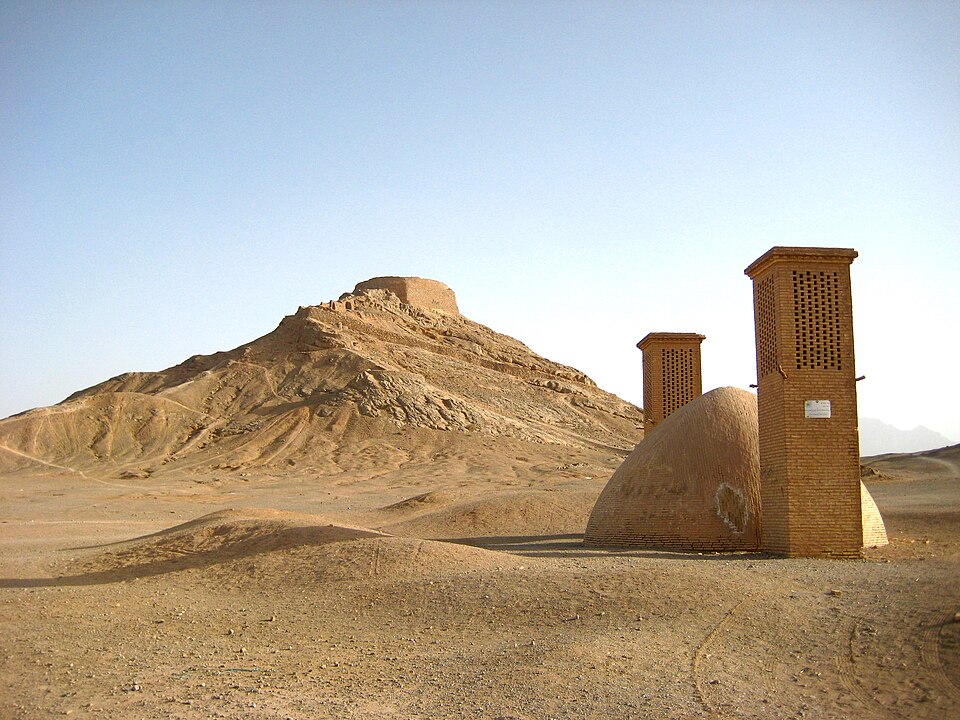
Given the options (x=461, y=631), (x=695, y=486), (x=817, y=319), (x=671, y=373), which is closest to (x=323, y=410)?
(x=671, y=373)

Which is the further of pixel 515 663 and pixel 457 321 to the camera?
pixel 457 321

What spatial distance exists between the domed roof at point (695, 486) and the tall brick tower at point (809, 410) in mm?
691

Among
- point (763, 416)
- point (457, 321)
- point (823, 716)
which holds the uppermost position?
point (457, 321)

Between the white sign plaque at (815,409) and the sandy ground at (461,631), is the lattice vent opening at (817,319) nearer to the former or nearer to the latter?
the white sign plaque at (815,409)

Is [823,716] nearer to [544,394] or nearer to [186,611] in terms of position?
[186,611]

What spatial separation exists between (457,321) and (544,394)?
11.1 metres

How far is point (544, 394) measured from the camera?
51.3 m

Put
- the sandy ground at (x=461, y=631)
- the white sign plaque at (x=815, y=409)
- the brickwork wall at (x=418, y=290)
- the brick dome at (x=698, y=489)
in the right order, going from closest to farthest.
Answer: the sandy ground at (x=461, y=631), the white sign plaque at (x=815, y=409), the brick dome at (x=698, y=489), the brickwork wall at (x=418, y=290)

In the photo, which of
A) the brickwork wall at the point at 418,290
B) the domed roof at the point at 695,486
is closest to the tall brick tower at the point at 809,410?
the domed roof at the point at 695,486

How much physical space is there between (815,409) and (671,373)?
6186 mm

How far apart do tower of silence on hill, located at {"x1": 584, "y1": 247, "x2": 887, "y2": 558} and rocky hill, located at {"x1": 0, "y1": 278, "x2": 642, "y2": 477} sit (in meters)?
24.4

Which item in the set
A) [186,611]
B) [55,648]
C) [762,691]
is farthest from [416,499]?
[762,691]

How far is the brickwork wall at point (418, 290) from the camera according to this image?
59.1 metres

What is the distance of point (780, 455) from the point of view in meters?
11.8
